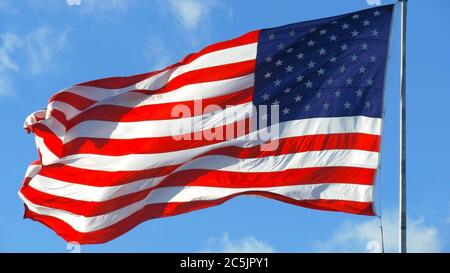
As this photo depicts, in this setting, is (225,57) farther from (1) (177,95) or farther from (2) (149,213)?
(2) (149,213)

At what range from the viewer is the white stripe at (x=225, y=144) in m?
19.0

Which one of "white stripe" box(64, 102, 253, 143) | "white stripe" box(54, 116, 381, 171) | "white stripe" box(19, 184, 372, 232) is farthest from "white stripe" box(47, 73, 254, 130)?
"white stripe" box(19, 184, 372, 232)

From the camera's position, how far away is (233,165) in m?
19.5

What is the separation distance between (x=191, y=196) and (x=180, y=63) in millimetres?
3082

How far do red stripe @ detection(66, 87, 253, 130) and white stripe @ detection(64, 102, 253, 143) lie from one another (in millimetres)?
91

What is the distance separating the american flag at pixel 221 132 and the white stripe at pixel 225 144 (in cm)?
2

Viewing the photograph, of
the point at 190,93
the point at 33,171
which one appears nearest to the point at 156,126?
the point at 190,93

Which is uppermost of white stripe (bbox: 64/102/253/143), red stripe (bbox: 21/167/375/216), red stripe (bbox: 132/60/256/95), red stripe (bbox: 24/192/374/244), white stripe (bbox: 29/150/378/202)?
red stripe (bbox: 132/60/256/95)

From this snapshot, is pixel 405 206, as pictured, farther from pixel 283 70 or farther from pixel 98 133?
pixel 98 133

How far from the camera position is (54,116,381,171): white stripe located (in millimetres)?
19031

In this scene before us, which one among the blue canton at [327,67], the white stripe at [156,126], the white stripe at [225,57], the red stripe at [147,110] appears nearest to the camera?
the blue canton at [327,67]

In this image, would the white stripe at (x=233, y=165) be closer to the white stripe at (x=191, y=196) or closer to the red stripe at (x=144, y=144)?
the white stripe at (x=191, y=196)

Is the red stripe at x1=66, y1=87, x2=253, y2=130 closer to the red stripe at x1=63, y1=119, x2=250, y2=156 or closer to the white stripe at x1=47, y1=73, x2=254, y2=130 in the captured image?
the white stripe at x1=47, y1=73, x2=254, y2=130

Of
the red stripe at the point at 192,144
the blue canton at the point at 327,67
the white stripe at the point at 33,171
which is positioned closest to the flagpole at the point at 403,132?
the blue canton at the point at 327,67
